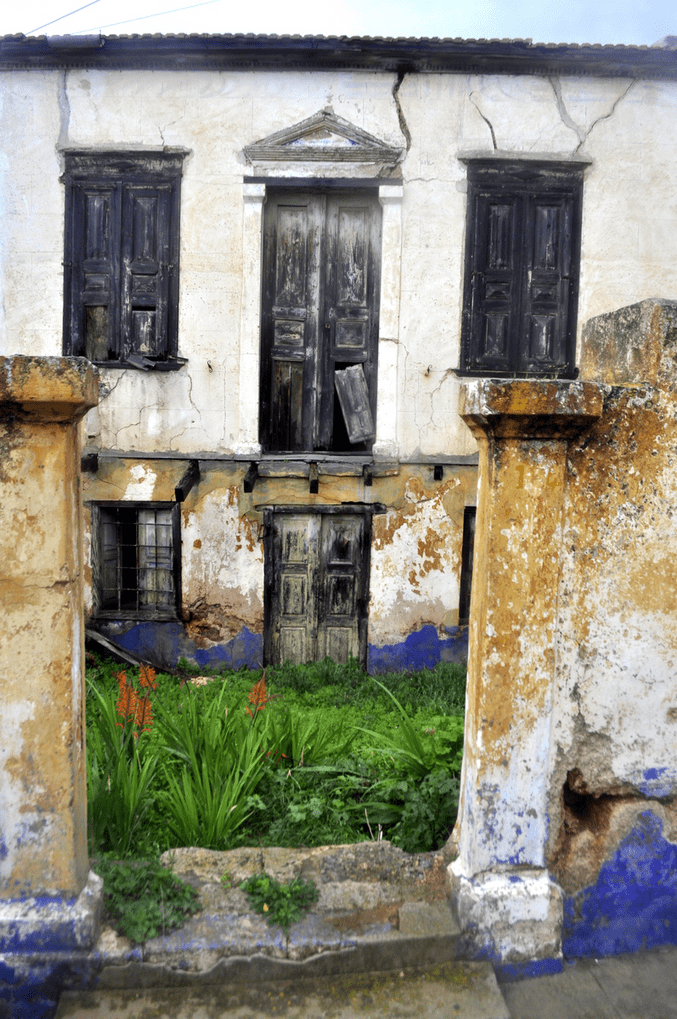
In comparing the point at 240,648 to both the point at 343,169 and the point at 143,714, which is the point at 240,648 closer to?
the point at 143,714

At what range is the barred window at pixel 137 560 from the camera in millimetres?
7094

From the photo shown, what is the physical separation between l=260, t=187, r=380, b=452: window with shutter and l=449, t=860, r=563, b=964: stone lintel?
4868mm

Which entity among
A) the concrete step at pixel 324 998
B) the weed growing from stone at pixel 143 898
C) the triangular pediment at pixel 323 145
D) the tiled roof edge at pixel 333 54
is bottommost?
the concrete step at pixel 324 998

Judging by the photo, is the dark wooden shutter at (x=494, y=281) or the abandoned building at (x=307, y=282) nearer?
the abandoned building at (x=307, y=282)

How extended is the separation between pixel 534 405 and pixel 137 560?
5680mm

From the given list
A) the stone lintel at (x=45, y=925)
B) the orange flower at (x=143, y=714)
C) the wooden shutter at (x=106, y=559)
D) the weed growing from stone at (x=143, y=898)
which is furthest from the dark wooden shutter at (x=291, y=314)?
the stone lintel at (x=45, y=925)

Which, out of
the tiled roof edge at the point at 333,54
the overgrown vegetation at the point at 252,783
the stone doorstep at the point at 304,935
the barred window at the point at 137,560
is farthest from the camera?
the barred window at the point at 137,560

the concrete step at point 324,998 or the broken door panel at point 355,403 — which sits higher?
the broken door panel at point 355,403

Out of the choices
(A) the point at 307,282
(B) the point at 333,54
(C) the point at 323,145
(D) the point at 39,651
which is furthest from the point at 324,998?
(B) the point at 333,54

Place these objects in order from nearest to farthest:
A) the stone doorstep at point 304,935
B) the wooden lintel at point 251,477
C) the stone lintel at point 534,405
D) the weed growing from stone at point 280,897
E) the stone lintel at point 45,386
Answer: the stone lintel at point 45,386
the stone lintel at point 534,405
the stone doorstep at point 304,935
the weed growing from stone at point 280,897
the wooden lintel at point 251,477

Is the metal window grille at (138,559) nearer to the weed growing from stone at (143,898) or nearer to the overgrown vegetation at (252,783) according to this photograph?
the overgrown vegetation at (252,783)

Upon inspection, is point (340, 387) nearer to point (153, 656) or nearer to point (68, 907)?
point (153, 656)

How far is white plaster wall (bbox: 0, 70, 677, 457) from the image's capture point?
21.7 feet

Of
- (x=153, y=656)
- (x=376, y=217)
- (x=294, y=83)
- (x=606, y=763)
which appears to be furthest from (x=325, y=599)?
(x=294, y=83)
